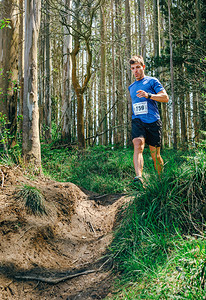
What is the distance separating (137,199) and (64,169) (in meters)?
4.07

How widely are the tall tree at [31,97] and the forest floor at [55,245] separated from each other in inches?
46.8

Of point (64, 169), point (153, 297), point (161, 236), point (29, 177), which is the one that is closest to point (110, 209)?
point (29, 177)

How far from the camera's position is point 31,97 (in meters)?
5.34

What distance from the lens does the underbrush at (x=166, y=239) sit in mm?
1790

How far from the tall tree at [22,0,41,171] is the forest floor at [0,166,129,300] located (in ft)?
3.90

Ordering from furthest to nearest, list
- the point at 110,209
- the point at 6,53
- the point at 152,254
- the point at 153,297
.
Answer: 1. the point at 6,53
2. the point at 110,209
3. the point at 152,254
4. the point at 153,297

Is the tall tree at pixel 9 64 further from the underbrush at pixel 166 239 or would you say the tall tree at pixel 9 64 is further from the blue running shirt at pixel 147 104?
the underbrush at pixel 166 239

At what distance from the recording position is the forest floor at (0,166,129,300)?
7.85 ft

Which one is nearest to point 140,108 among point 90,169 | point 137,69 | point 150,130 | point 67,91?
point 150,130

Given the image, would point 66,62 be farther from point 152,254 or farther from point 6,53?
point 152,254

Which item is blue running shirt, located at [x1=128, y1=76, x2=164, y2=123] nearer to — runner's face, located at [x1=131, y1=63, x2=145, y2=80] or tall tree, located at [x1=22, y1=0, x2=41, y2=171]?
runner's face, located at [x1=131, y1=63, x2=145, y2=80]

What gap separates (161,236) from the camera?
236 centimetres

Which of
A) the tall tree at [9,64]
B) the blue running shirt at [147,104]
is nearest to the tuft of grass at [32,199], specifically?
the blue running shirt at [147,104]

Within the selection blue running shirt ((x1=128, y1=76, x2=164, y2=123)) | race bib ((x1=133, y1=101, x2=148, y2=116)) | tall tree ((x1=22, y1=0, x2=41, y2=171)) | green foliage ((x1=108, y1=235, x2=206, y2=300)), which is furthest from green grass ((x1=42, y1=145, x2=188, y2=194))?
green foliage ((x1=108, y1=235, x2=206, y2=300))
